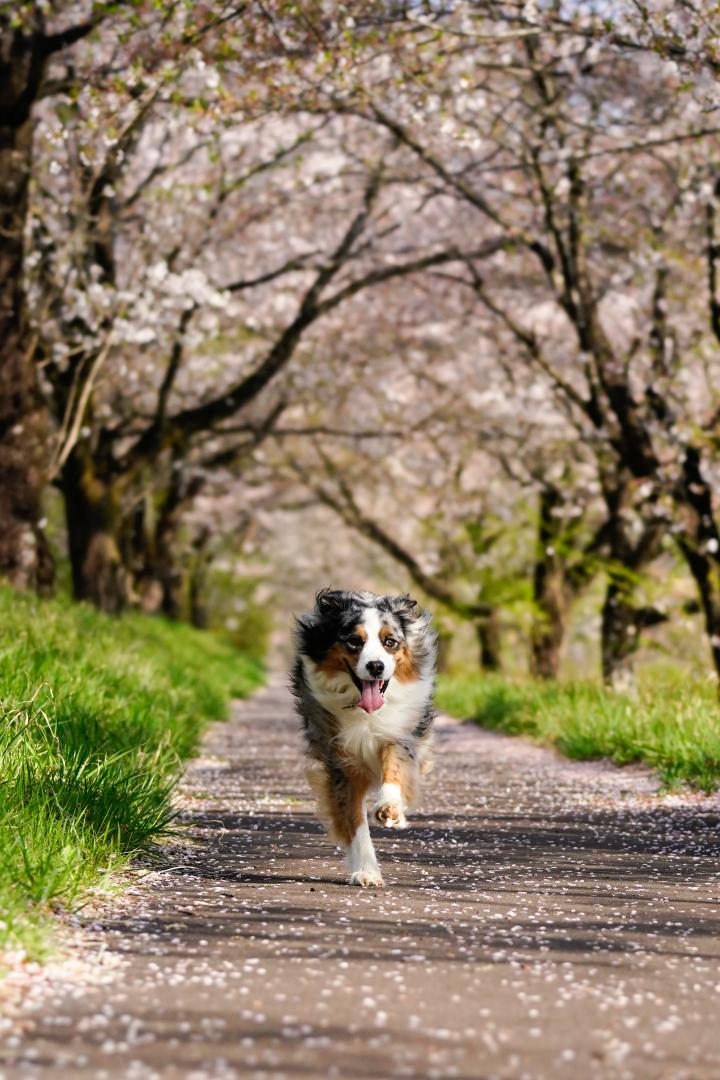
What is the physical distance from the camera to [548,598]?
25078 mm

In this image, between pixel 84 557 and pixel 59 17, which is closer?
pixel 59 17

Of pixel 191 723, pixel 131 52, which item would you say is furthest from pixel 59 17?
pixel 191 723

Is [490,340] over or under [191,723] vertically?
over

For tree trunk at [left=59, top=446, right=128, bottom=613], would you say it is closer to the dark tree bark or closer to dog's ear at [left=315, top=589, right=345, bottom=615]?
the dark tree bark

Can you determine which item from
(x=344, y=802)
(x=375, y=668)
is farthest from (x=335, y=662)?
(x=344, y=802)

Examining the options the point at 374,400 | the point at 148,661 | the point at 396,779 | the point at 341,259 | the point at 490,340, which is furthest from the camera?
the point at 374,400

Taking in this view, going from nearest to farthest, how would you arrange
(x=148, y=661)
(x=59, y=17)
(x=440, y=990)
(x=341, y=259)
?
1. (x=440, y=990)
2. (x=148, y=661)
3. (x=59, y=17)
4. (x=341, y=259)

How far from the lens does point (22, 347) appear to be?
14.4m

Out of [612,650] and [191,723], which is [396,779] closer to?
[191,723]

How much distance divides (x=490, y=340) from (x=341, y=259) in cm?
536

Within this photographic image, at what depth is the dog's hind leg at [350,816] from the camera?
6156 mm

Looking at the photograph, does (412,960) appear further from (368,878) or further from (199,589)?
(199,589)

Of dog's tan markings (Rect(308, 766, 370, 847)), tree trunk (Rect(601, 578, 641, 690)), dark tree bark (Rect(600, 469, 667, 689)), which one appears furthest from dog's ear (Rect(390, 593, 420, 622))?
tree trunk (Rect(601, 578, 641, 690))

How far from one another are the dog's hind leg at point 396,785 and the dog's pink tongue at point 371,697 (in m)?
0.25
